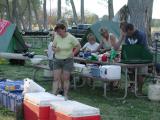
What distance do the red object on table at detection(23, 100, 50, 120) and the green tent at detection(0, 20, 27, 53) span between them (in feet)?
31.6

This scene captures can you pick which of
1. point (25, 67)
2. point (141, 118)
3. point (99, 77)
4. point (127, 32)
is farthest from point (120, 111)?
point (25, 67)

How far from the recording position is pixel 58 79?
8719mm

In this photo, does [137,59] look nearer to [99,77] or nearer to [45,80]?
[99,77]

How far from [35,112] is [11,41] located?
10400mm

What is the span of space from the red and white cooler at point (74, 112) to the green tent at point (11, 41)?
10.7m

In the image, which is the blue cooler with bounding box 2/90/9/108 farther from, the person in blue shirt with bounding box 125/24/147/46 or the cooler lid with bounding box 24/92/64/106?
the person in blue shirt with bounding box 125/24/147/46

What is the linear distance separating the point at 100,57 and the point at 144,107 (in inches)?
70.3

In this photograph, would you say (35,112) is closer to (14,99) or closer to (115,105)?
(14,99)

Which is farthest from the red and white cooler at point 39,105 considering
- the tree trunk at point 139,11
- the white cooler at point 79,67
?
the tree trunk at point 139,11

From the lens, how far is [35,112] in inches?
239

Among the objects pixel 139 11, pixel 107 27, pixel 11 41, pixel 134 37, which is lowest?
pixel 11 41

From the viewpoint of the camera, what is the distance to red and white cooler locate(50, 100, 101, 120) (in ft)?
17.1

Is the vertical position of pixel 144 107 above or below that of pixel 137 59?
below

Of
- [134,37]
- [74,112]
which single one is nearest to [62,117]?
[74,112]
